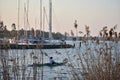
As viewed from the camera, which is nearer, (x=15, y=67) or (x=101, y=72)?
(x=15, y=67)

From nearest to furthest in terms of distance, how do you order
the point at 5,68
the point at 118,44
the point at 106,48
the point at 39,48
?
the point at 5,68 < the point at 39,48 < the point at 106,48 < the point at 118,44

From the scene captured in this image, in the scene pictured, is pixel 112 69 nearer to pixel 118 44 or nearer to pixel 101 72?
pixel 101 72

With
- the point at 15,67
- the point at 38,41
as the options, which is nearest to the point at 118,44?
the point at 38,41

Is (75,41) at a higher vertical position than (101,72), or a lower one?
higher

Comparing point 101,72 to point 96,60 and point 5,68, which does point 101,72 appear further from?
point 5,68

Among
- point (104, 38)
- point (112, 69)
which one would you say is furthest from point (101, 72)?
point (104, 38)

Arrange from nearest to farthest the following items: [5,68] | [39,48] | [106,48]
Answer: [5,68], [39,48], [106,48]

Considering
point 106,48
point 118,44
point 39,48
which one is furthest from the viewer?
point 118,44

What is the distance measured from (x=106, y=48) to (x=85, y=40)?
0.61 m

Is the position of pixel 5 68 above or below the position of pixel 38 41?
below

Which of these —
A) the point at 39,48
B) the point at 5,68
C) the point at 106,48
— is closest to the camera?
the point at 5,68

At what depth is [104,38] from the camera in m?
8.89

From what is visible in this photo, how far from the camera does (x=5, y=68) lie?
25.2ft

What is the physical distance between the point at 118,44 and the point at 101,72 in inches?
58.2
